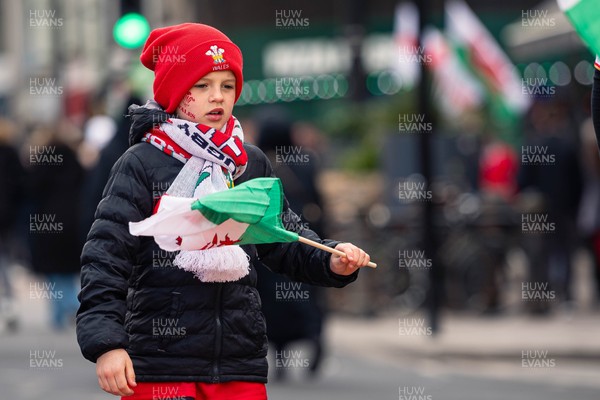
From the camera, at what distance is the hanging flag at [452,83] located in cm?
2467

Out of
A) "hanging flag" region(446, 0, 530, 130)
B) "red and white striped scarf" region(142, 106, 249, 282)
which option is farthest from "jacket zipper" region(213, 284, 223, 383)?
"hanging flag" region(446, 0, 530, 130)

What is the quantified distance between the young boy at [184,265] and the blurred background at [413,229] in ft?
0.48

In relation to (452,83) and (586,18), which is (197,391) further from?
(452,83)

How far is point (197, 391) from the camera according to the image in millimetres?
4445

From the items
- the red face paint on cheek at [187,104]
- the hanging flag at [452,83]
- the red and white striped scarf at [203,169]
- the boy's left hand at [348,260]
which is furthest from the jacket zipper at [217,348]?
the hanging flag at [452,83]

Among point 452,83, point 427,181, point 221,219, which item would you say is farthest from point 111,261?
point 452,83

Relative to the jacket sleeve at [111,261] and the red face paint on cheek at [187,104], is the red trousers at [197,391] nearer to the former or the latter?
the jacket sleeve at [111,261]

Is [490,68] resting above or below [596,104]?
above

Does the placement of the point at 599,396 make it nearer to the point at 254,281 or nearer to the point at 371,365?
the point at 371,365

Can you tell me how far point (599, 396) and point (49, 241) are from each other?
22.0 feet

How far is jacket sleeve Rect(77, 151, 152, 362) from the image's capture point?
417 cm

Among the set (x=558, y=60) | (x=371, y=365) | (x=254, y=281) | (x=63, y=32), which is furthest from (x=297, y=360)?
(x=63, y=32)

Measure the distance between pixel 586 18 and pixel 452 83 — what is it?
2162 centimetres

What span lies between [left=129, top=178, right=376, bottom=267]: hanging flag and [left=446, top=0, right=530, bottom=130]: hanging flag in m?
18.8
